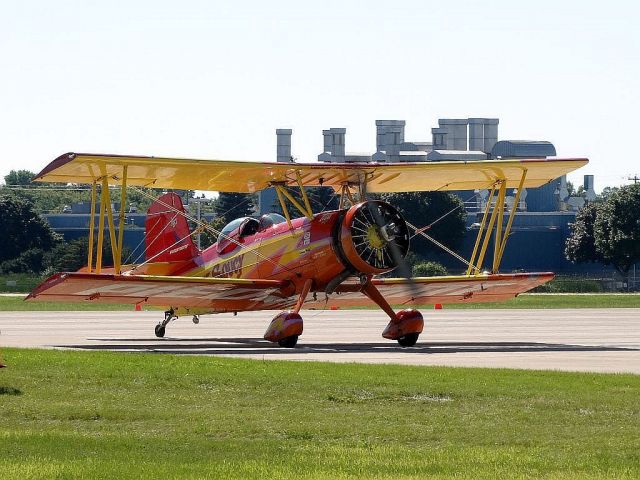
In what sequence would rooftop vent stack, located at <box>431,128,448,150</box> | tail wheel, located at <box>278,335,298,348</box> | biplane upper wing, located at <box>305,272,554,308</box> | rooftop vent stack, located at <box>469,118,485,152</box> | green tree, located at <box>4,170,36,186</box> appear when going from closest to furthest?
tail wheel, located at <box>278,335,298,348</box> → biplane upper wing, located at <box>305,272,554,308</box> → rooftop vent stack, located at <box>431,128,448,150</box> → rooftop vent stack, located at <box>469,118,485,152</box> → green tree, located at <box>4,170,36,186</box>

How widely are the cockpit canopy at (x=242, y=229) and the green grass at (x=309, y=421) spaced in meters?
8.96

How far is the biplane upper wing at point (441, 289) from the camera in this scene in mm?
28672

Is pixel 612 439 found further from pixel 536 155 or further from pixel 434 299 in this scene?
pixel 536 155

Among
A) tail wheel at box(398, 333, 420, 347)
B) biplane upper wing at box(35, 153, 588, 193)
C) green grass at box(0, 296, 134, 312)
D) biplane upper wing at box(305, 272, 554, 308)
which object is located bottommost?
green grass at box(0, 296, 134, 312)

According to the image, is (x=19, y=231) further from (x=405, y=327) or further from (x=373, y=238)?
(x=373, y=238)

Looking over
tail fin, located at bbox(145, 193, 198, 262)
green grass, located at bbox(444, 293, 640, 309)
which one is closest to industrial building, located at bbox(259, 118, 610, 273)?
green grass, located at bbox(444, 293, 640, 309)

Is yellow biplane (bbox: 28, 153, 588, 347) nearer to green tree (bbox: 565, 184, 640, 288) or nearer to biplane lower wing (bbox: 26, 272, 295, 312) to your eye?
biplane lower wing (bbox: 26, 272, 295, 312)

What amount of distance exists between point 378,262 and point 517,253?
76955 millimetres

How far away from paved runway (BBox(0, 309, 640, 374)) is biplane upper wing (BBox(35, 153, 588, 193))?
3.57 m

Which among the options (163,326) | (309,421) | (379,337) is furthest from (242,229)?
(309,421)

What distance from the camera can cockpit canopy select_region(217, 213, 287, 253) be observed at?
96.0 ft

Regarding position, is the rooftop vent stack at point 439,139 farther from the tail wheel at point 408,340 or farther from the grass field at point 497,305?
the tail wheel at point 408,340

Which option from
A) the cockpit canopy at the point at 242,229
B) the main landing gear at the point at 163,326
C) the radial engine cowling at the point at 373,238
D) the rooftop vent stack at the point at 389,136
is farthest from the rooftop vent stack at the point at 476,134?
the radial engine cowling at the point at 373,238

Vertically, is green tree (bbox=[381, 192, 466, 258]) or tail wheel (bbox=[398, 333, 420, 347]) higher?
green tree (bbox=[381, 192, 466, 258])
